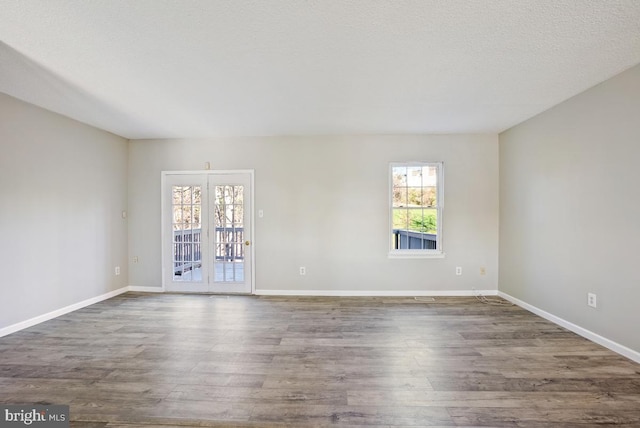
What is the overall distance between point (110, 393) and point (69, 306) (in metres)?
2.53

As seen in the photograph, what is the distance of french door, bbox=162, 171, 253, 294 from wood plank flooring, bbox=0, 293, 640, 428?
101 cm

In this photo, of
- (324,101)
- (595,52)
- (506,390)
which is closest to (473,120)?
(595,52)

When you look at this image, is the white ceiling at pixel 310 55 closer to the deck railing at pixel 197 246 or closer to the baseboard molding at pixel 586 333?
the deck railing at pixel 197 246

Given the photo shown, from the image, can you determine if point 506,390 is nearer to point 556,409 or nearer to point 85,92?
point 556,409

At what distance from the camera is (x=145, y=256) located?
4727 mm

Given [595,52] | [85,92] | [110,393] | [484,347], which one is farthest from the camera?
[85,92]

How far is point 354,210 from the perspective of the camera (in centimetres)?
454

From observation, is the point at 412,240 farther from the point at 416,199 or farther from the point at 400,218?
the point at 416,199

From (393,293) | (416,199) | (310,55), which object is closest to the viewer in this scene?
(310,55)

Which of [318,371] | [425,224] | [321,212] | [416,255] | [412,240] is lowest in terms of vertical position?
[318,371]

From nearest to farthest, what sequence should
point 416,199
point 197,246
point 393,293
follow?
point 393,293 → point 416,199 → point 197,246

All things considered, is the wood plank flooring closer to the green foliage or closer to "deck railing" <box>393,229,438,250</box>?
"deck railing" <box>393,229,438,250</box>

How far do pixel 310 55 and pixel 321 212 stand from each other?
8.67ft

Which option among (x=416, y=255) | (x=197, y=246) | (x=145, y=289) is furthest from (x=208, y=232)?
(x=416, y=255)
